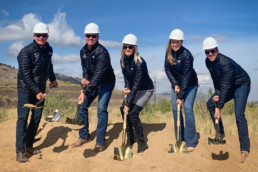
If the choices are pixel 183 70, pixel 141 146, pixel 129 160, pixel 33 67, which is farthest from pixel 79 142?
pixel 183 70

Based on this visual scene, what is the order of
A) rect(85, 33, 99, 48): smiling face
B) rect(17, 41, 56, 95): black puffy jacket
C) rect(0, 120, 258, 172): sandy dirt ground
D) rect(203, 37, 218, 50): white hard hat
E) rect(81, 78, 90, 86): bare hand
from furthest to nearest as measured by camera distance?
rect(81, 78, 90, 86): bare hand < rect(85, 33, 99, 48): smiling face < rect(203, 37, 218, 50): white hard hat < rect(17, 41, 56, 95): black puffy jacket < rect(0, 120, 258, 172): sandy dirt ground

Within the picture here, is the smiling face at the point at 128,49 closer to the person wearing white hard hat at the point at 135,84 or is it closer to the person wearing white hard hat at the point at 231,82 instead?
the person wearing white hard hat at the point at 135,84

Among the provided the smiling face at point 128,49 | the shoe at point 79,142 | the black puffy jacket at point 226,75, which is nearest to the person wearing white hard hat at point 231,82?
the black puffy jacket at point 226,75

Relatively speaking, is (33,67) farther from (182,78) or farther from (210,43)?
(210,43)

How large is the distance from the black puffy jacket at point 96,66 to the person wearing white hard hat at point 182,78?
116 centimetres

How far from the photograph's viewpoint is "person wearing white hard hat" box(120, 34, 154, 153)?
5.43 meters

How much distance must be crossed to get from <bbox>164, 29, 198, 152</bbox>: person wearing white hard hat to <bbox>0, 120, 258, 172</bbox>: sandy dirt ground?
1.47 ft

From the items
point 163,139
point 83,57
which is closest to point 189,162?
point 163,139

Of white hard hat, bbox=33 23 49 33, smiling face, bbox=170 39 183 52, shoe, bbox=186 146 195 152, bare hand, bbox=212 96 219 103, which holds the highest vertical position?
white hard hat, bbox=33 23 49 33

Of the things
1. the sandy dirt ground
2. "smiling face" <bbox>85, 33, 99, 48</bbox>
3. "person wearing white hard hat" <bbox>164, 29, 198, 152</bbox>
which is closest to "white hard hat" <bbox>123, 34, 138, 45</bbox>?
"smiling face" <bbox>85, 33, 99, 48</bbox>

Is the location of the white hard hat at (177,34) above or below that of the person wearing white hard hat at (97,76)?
above

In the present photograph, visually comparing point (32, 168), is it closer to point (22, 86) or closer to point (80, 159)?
point (80, 159)

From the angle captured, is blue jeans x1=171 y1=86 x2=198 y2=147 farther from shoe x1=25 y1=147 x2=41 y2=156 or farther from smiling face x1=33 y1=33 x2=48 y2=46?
shoe x1=25 y1=147 x2=41 y2=156

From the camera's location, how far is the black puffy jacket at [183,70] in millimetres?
5504
